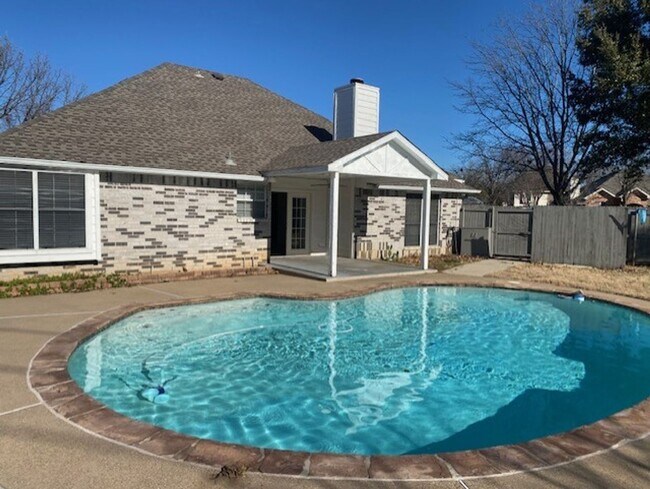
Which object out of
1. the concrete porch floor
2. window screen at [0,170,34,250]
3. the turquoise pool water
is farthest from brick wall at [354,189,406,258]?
window screen at [0,170,34,250]

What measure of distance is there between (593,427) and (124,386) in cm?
507

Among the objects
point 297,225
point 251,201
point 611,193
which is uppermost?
point 611,193

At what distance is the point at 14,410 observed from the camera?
436cm

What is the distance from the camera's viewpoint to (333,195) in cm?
1256

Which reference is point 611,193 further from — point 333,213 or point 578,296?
point 333,213

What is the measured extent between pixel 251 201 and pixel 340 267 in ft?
11.0

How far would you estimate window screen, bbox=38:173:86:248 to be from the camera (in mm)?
10516

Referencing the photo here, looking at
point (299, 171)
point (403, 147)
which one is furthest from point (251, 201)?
point (403, 147)

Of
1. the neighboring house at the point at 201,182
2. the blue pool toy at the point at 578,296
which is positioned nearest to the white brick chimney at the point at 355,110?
the neighboring house at the point at 201,182

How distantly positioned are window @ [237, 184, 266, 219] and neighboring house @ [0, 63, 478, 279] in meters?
0.04

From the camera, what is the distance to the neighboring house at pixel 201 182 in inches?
421

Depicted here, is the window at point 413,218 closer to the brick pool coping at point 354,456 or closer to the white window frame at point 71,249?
the white window frame at point 71,249

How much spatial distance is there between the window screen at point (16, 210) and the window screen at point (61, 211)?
0.67 ft

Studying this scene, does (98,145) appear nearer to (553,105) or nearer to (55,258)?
(55,258)
